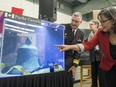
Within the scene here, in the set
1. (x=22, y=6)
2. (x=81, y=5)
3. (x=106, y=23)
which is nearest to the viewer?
(x=106, y=23)

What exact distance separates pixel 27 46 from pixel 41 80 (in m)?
A: 0.34

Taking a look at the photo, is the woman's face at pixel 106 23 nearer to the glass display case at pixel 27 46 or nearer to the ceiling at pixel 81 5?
the glass display case at pixel 27 46

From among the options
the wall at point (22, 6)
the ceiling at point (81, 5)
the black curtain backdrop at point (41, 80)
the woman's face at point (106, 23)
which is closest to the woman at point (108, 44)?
the woman's face at point (106, 23)

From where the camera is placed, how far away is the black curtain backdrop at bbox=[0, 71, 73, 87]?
1.33 metres

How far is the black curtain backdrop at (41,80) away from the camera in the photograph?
4.37ft

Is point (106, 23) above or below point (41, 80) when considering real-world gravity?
above

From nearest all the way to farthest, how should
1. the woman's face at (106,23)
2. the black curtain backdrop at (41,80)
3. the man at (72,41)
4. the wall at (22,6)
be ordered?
the woman's face at (106,23) < the black curtain backdrop at (41,80) < the man at (72,41) < the wall at (22,6)

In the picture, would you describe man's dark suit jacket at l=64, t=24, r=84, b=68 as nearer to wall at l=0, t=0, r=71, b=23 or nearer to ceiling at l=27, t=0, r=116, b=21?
wall at l=0, t=0, r=71, b=23

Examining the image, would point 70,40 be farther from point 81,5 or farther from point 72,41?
point 81,5

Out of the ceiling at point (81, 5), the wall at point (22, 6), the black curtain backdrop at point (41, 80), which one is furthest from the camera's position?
the ceiling at point (81, 5)

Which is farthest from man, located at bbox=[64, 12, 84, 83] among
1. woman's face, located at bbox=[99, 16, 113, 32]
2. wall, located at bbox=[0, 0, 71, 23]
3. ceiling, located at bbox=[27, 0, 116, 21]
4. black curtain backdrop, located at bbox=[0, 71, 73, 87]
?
ceiling, located at bbox=[27, 0, 116, 21]

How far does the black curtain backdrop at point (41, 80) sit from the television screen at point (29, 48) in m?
0.04

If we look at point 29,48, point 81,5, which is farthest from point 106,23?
point 81,5

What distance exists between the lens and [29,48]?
1495 mm
